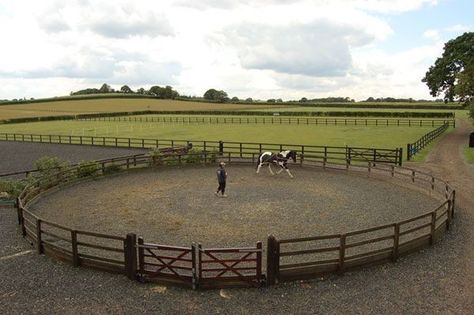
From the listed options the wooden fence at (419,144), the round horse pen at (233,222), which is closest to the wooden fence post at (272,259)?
the round horse pen at (233,222)

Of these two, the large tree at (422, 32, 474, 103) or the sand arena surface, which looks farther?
the large tree at (422, 32, 474, 103)

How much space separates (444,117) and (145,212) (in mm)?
79248

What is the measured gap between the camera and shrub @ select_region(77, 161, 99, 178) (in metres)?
21.2

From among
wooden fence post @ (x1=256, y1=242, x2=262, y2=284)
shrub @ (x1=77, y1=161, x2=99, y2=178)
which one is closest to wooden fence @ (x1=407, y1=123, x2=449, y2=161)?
shrub @ (x1=77, y1=161, x2=99, y2=178)

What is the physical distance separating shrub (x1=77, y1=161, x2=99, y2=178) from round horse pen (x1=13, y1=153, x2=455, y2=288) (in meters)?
0.31

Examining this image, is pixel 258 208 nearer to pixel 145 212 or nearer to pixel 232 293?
pixel 145 212

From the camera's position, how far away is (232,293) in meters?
8.96

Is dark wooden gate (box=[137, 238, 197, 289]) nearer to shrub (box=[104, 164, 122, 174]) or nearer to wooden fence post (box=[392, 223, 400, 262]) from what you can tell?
wooden fence post (box=[392, 223, 400, 262])

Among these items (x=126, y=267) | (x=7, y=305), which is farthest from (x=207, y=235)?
(x=7, y=305)

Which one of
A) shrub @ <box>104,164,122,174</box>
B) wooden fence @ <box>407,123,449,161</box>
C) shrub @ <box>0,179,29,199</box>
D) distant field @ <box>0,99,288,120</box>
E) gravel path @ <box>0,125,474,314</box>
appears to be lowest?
gravel path @ <box>0,125,474,314</box>

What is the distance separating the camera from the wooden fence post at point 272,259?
29.8ft

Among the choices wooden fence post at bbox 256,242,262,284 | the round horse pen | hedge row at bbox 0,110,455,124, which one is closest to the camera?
wooden fence post at bbox 256,242,262,284

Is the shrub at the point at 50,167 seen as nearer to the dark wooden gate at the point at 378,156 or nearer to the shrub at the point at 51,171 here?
the shrub at the point at 51,171

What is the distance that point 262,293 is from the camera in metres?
8.92
